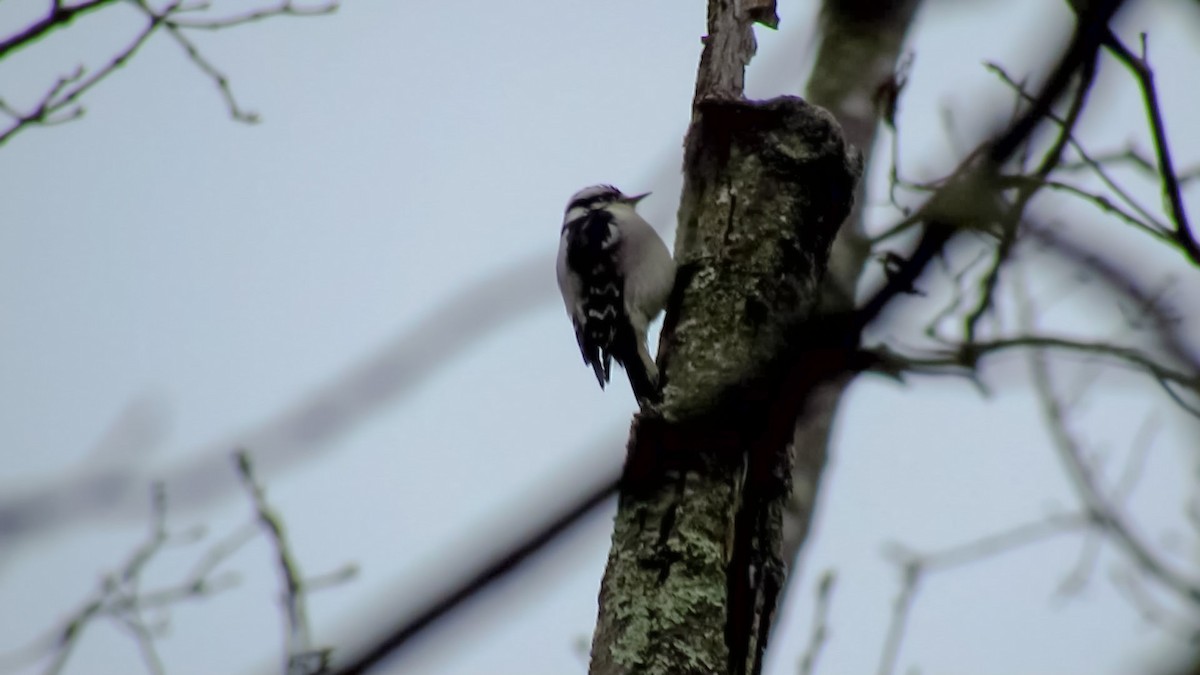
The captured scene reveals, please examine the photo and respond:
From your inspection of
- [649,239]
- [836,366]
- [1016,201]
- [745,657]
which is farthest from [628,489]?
[649,239]

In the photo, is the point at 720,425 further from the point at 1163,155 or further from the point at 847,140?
the point at 847,140

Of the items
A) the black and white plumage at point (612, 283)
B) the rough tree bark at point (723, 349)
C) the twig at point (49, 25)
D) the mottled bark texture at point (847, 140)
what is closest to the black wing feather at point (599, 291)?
the black and white plumage at point (612, 283)

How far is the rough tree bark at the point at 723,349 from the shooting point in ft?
7.30

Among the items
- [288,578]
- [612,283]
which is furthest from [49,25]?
[612,283]

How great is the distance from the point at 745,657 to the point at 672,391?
67 centimetres

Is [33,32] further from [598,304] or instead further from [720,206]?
[598,304]

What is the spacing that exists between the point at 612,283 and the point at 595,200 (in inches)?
43.2

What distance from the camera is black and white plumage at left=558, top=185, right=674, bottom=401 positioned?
457 centimetres

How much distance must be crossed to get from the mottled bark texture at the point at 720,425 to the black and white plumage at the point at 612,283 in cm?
116

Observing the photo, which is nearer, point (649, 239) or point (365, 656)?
point (365, 656)

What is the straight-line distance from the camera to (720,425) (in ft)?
2.57

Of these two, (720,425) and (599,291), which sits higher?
(720,425)

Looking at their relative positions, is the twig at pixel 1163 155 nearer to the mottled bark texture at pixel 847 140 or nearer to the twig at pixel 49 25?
the mottled bark texture at pixel 847 140

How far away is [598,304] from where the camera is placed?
5055 millimetres
